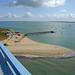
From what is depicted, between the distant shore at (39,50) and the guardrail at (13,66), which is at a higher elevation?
the guardrail at (13,66)

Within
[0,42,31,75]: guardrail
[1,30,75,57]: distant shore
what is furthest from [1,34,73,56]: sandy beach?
[0,42,31,75]: guardrail

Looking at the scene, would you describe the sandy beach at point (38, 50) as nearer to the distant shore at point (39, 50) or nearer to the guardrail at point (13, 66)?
the distant shore at point (39, 50)

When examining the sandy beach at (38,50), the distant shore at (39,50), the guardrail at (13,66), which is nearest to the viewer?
the guardrail at (13,66)

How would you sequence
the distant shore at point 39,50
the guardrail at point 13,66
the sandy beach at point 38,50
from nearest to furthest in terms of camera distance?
the guardrail at point 13,66, the distant shore at point 39,50, the sandy beach at point 38,50

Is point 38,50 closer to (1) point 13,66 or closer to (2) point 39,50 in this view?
(2) point 39,50

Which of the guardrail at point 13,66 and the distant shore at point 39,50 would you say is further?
the distant shore at point 39,50

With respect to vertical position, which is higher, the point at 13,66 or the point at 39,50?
the point at 13,66

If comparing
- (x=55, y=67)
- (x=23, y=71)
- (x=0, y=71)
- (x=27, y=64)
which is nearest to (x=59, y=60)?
(x=55, y=67)

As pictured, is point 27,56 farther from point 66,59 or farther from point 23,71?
point 23,71

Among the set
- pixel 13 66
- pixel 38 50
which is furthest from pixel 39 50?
pixel 13 66

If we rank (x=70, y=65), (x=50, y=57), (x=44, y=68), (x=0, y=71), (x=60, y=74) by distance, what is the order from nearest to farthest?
1. (x=0, y=71)
2. (x=60, y=74)
3. (x=44, y=68)
4. (x=70, y=65)
5. (x=50, y=57)

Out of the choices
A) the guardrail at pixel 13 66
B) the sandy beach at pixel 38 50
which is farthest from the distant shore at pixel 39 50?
the guardrail at pixel 13 66
